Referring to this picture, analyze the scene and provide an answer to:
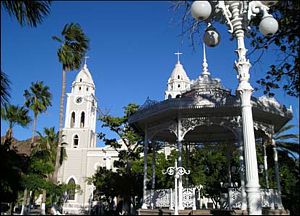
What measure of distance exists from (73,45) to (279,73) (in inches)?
638

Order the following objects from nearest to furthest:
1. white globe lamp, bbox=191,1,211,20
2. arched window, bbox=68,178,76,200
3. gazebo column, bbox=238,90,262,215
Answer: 1. gazebo column, bbox=238,90,262,215
2. white globe lamp, bbox=191,1,211,20
3. arched window, bbox=68,178,76,200

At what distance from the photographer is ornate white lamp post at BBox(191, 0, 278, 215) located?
6.18m

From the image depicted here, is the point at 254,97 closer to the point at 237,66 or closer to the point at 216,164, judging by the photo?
the point at 237,66

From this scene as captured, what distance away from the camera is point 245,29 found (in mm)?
7031

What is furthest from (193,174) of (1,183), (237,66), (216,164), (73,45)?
(237,66)

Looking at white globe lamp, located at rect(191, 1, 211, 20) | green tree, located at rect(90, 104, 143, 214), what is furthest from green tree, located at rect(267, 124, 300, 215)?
white globe lamp, located at rect(191, 1, 211, 20)

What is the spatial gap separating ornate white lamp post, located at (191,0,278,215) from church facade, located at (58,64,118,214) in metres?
38.5

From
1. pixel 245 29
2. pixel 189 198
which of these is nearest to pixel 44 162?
pixel 189 198

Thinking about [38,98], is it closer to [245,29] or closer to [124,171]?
[124,171]

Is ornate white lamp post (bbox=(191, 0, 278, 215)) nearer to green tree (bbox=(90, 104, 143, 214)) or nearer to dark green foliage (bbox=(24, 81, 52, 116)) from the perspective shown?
green tree (bbox=(90, 104, 143, 214))

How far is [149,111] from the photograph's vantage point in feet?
43.1

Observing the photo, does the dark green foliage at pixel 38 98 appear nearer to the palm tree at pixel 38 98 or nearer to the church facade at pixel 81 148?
the palm tree at pixel 38 98

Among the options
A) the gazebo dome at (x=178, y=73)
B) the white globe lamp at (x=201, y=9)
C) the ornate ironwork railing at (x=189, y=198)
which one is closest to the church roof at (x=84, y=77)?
the gazebo dome at (x=178, y=73)

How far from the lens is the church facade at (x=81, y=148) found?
1810 inches
